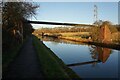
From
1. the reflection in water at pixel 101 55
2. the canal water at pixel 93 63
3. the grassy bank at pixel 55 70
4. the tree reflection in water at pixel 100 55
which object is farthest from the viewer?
the reflection in water at pixel 101 55

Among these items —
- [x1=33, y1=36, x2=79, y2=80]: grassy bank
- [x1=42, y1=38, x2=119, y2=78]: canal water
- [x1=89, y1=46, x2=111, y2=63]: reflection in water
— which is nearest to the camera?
[x1=33, y1=36, x2=79, y2=80]: grassy bank

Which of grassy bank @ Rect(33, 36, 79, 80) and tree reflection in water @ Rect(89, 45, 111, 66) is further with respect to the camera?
tree reflection in water @ Rect(89, 45, 111, 66)

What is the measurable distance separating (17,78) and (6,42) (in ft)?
31.6

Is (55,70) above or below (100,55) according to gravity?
above

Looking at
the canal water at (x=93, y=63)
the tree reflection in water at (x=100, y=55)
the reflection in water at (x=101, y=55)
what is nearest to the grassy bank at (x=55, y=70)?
the canal water at (x=93, y=63)

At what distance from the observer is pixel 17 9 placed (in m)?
26.0

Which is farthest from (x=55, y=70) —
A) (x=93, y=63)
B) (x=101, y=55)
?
(x=101, y=55)

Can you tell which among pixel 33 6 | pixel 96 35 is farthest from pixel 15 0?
pixel 96 35

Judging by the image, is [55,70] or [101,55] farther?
[101,55]

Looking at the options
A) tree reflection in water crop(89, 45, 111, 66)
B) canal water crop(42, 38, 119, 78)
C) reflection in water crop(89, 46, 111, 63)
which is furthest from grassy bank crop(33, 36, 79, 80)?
reflection in water crop(89, 46, 111, 63)

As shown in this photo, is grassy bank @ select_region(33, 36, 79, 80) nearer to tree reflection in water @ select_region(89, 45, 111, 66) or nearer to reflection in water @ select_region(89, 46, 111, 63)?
tree reflection in water @ select_region(89, 45, 111, 66)

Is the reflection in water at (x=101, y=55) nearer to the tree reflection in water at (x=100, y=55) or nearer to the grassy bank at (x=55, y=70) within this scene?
the tree reflection in water at (x=100, y=55)

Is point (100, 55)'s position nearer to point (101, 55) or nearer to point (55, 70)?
point (101, 55)

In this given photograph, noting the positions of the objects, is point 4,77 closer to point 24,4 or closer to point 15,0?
point 15,0
